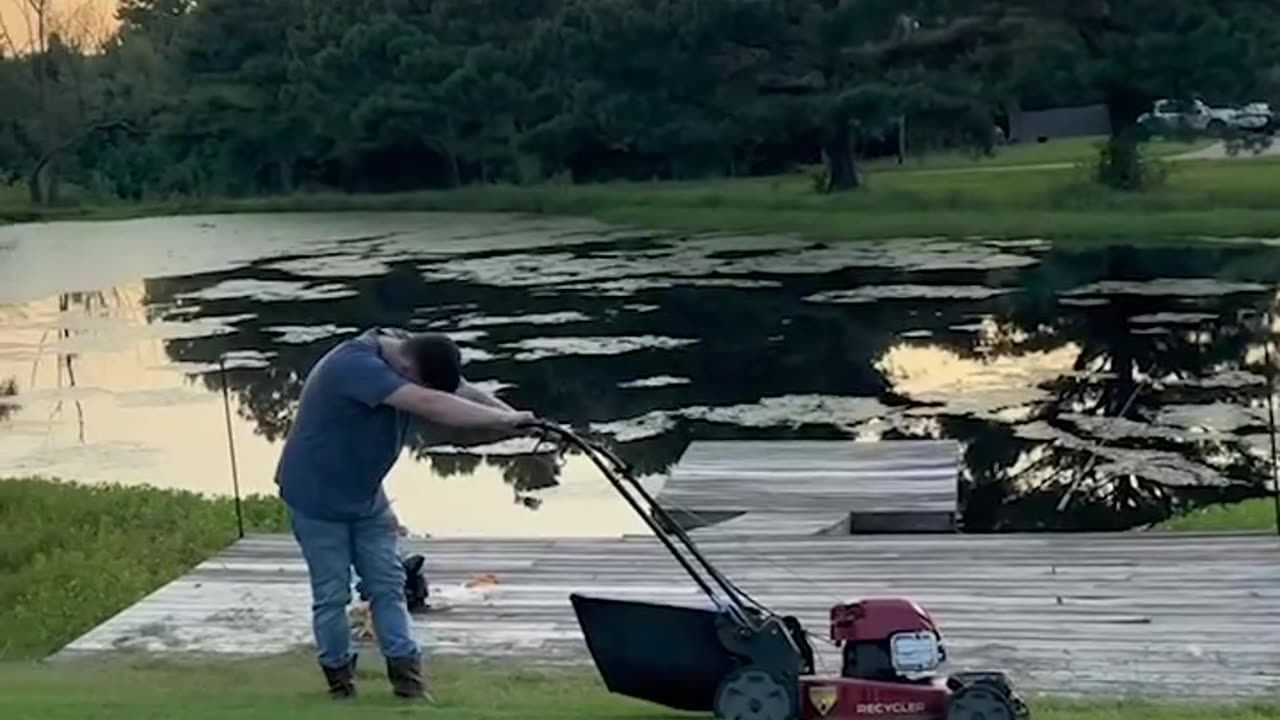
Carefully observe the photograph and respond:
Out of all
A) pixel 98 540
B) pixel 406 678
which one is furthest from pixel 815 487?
pixel 406 678

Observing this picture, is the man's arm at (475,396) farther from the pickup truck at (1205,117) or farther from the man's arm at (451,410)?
the pickup truck at (1205,117)

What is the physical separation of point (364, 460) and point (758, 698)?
1.30m

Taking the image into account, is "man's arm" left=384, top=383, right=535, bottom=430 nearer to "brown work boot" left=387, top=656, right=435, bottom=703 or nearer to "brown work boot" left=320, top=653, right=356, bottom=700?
"brown work boot" left=387, top=656, right=435, bottom=703

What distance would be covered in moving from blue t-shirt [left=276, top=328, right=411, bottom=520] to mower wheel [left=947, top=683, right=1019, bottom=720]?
1.66 m

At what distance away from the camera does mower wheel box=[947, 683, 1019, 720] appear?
15.1ft

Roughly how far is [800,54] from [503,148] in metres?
9.08

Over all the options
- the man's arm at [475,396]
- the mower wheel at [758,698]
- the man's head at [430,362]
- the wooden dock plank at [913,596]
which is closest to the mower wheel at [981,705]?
the mower wheel at [758,698]

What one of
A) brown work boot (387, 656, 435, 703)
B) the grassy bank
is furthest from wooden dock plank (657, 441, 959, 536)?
the grassy bank

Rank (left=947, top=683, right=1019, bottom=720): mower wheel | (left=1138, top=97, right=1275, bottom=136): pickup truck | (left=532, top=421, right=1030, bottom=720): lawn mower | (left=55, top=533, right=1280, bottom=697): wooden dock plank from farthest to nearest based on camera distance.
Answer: (left=1138, top=97, right=1275, bottom=136): pickup truck < (left=55, top=533, right=1280, bottom=697): wooden dock plank < (left=532, top=421, right=1030, bottom=720): lawn mower < (left=947, top=683, right=1019, bottom=720): mower wheel

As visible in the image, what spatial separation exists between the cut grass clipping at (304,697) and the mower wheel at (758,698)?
0.86 feet

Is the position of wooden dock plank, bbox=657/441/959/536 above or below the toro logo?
below

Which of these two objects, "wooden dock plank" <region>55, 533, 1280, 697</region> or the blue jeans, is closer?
the blue jeans

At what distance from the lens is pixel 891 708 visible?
15.5ft

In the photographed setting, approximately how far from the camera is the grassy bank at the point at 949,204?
76.7 ft
